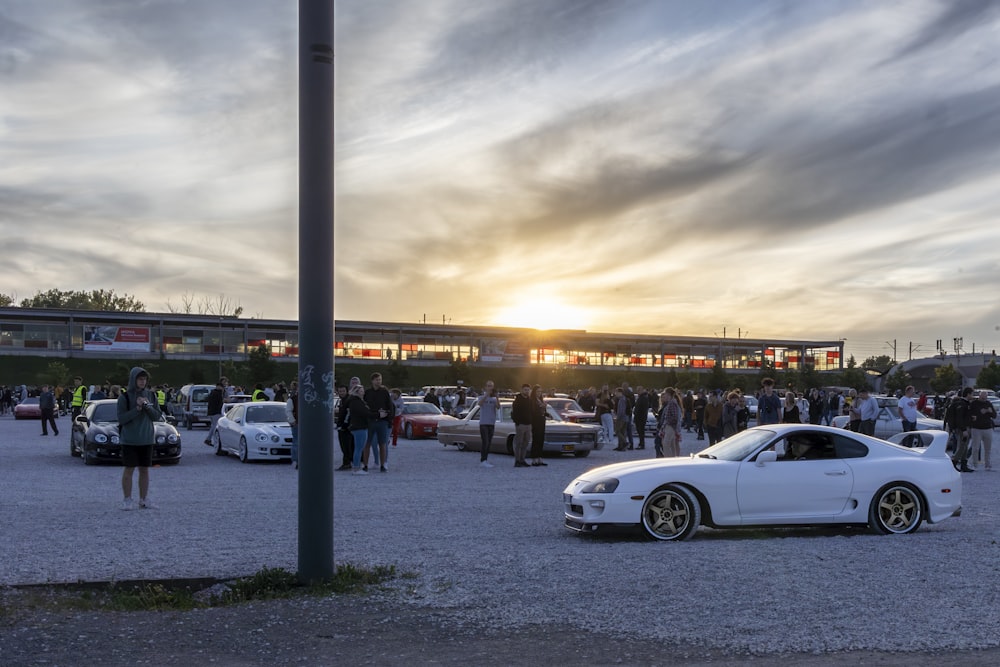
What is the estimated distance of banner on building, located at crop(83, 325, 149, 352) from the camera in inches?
3691

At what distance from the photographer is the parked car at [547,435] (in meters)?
24.3

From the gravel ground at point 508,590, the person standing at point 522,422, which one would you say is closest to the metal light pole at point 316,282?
the gravel ground at point 508,590

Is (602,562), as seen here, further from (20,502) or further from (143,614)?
(20,502)

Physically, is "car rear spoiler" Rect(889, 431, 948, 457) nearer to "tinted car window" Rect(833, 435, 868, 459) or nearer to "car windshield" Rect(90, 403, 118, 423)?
"tinted car window" Rect(833, 435, 868, 459)

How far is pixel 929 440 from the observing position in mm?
12375

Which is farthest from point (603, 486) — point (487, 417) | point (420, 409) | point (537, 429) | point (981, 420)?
point (420, 409)

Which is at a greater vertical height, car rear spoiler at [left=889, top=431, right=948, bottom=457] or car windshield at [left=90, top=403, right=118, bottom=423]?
car windshield at [left=90, top=403, right=118, bottom=423]

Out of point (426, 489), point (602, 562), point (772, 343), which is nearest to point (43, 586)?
point (602, 562)

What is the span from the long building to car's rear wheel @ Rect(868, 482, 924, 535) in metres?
89.4

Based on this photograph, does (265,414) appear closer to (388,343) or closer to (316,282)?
(316,282)

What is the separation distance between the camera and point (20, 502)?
13.9 meters

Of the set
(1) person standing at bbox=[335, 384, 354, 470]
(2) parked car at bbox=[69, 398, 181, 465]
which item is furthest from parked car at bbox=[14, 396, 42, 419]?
(1) person standing at bbox=[335, 384, 354, 470]

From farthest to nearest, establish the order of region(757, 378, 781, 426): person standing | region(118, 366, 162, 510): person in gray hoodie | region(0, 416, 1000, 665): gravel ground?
region(757, 378, 781, 426): person standing → region(118, 366, 162, 510): person in gray hoodie → region(0, 416, 1000, 665): gravel ground

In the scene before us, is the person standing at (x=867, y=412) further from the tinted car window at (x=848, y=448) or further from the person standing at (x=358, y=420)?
the tinted car window at (x=848, y=448)
